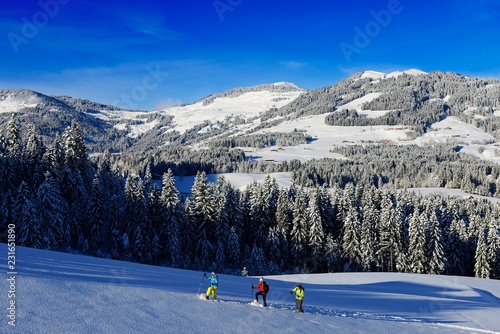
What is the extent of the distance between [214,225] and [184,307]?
150 feet

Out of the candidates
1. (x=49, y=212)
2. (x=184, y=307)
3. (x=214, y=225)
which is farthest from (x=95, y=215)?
(x=184, y=307)

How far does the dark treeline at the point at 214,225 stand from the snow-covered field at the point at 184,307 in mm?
30406

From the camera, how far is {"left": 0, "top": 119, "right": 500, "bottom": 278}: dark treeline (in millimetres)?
53625

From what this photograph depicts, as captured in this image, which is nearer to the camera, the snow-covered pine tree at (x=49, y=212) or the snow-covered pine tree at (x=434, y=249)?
the snow-covered pine tree at (x=49, y=212)

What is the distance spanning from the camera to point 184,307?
16656 millimetres

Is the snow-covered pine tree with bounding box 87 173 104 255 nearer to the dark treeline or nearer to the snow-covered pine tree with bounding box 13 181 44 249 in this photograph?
the dark treeline

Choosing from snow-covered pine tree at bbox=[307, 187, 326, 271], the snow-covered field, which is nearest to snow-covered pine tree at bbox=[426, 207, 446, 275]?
snow-covered pine tree at bbox=[307, 187, 326, 271]

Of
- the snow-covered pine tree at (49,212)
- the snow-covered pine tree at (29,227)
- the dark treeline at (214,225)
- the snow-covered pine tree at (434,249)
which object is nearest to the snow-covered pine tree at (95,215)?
the dark treeline at (214,225)

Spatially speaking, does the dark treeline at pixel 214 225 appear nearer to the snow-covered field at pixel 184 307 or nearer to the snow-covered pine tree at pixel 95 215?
the snow-covered pine tree at pixel 95 215

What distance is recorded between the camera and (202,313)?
641 inches

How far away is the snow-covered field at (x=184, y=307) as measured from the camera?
1327cm

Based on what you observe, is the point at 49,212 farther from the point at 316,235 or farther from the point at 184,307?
the point at 316,235

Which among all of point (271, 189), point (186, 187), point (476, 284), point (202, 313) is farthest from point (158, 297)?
point (186, 187)

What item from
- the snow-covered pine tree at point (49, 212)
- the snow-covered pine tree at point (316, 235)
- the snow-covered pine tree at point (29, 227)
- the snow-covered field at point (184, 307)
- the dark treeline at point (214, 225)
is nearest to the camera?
the snow-covered field at point (184, 307)
